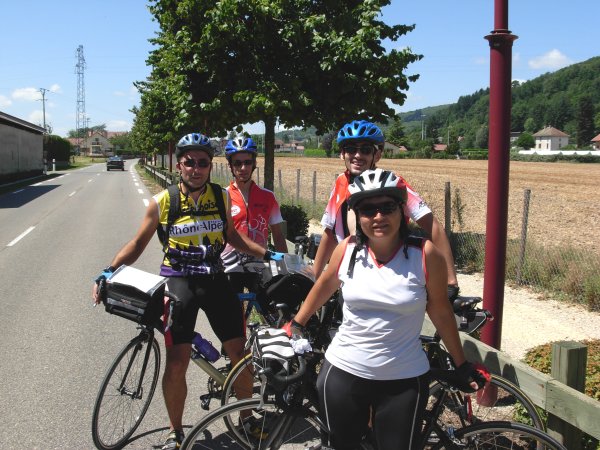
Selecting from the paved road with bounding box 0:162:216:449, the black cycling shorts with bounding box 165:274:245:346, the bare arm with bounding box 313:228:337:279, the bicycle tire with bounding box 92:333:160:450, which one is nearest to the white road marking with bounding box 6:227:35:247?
Answer: the paved road with bounding box 0:162:216:449

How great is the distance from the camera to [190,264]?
360 centimetres

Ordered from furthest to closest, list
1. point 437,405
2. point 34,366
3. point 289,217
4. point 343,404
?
point 289,217
point 34,366
point 437,405
point 343,404

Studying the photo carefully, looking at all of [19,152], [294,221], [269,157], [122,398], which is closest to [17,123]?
[19,152]

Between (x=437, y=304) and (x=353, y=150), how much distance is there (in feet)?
5.04

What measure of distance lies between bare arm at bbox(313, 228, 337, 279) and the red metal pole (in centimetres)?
121

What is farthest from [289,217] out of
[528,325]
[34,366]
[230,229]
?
[230,229]

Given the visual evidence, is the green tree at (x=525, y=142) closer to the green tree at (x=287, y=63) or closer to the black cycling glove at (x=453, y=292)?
the green tree at (x=287, y=63)

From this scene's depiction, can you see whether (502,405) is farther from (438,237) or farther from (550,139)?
(550,139)

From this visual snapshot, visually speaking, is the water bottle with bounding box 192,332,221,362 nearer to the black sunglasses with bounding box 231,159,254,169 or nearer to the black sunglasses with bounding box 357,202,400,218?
the black sunglasses with bounding box 231,159,254,169

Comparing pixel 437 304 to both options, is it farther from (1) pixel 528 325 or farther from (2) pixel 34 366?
(1) pixel 528 325

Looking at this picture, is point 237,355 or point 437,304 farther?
point 237,355

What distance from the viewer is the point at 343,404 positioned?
8.02 feet

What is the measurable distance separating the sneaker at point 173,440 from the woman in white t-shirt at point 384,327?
4.45 ft

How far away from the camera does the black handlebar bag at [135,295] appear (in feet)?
11.1
